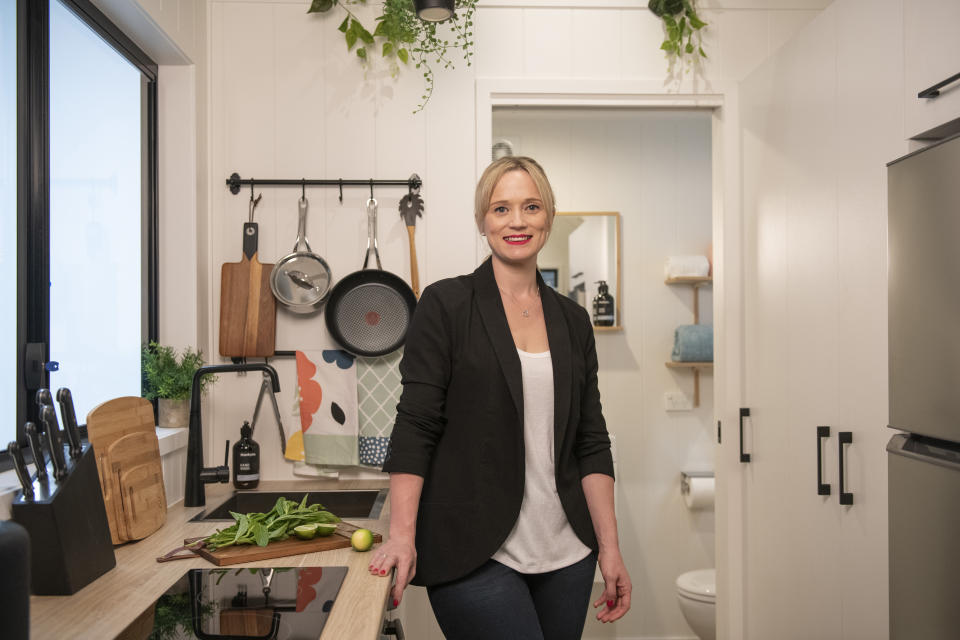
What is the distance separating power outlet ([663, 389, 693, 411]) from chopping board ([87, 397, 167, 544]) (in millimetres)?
2385

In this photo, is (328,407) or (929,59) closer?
(929,59)

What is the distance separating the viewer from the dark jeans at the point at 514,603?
1268mm

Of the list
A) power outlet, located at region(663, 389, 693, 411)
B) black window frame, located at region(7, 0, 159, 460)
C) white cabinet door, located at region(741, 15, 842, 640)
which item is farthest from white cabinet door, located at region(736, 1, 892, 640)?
black window frame, located at region(7, 0, 159, 460)

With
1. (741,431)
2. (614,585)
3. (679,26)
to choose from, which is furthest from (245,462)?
(679,26)

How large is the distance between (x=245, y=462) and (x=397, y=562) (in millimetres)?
960

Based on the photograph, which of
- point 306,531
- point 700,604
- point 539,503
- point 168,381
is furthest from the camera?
point 700,604

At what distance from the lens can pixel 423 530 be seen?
1.32m

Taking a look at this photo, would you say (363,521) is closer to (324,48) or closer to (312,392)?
(312,392)

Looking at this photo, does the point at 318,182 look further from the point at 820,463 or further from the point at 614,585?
the point at 820,463

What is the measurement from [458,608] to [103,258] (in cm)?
123

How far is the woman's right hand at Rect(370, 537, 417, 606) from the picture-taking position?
48.1 inches

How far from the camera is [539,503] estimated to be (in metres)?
1.34

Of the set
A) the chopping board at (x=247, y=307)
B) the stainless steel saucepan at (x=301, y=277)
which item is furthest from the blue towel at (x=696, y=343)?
the chopping board at (x=247, y=307)

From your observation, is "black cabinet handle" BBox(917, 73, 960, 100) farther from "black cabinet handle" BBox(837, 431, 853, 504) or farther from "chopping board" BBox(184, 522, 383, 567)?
"chopping board" BBox(184, 522, 383, 567)
